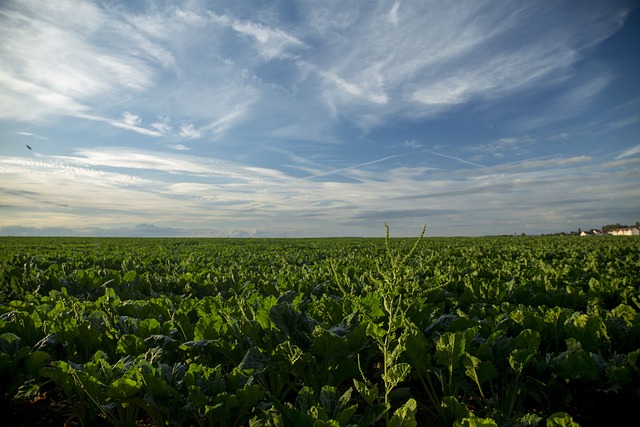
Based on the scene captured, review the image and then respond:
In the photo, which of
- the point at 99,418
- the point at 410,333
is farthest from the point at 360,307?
the point at 99,418

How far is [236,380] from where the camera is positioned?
229 centimetres

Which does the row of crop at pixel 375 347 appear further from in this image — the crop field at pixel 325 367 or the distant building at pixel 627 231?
the distant building at pixel 627 231

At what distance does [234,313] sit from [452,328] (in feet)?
6.65

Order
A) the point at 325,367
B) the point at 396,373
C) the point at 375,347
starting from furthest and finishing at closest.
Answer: the point at 375,347
the point at 325,367
the point at 396,373

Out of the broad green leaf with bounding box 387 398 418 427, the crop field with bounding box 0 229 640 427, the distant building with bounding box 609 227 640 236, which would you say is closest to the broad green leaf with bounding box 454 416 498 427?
the crop field with bounding box 0 229 640 427

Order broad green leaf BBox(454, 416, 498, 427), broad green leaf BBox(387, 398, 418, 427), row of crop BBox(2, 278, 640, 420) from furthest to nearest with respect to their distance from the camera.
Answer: row of crop BBox(2, 278, 640, 420)
broad green leaf BBox(387, 398, 418, 427)
broad green leaf BBox(454, 416, 498, 427)

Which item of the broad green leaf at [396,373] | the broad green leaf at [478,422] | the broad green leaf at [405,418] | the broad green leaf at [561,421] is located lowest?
the broad green leaf at [405,418]

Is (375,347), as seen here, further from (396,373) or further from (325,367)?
(396,373)

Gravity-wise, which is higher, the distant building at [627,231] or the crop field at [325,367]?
the distant building at [627,231]

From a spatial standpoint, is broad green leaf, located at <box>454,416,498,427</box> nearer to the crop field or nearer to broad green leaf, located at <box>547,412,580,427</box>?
the crop field

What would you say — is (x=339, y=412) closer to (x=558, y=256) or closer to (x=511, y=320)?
(x=511, y=320)

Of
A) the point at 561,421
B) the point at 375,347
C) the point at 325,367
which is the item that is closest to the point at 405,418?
the point at 561,421

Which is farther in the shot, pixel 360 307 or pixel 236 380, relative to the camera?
pixel 360 307

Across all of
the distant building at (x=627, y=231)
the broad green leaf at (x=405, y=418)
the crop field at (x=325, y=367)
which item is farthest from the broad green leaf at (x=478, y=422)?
the distant building at (x=627, y=231)
